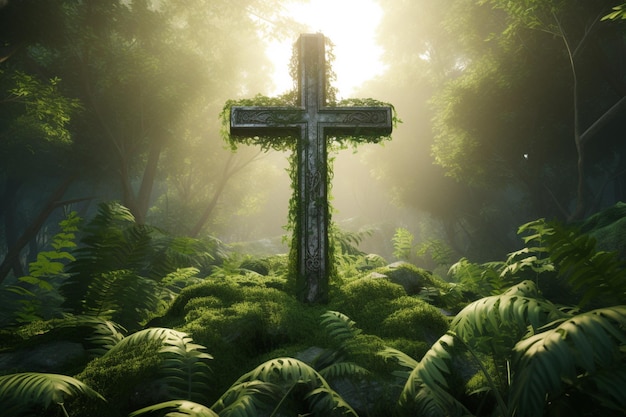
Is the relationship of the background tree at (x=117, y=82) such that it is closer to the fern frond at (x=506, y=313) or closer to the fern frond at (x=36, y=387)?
the fern frond at (x=36, y=387)

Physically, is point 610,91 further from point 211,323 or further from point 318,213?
point 211,323

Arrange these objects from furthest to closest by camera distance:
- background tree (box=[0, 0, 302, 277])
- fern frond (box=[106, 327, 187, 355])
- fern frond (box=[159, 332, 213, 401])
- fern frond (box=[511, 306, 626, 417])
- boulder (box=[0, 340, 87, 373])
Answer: background tree (box=[0, 0, 302, 277]) < boulder (box=[0, 340, 87, 373]) < fern frond (box=[106, 327, 187, 355]) < fern frond (box=[159, 332, 213, 401]) < fern frond (box=[511, 306, 626, 417])

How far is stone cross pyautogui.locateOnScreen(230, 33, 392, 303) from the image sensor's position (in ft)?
18.9

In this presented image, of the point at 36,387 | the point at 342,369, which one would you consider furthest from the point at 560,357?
the point at 36,387

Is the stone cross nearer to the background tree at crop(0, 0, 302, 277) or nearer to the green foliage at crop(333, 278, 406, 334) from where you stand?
the green foliage at crop(333, 278, 406, 334)

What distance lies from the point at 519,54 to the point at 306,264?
14.5 metres

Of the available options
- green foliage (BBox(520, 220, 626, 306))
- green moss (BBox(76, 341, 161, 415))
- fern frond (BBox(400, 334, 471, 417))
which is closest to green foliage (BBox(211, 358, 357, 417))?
fern frond (BBox(400, 334, 471, 417))

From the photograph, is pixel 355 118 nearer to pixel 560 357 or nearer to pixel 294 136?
pixel 294 136

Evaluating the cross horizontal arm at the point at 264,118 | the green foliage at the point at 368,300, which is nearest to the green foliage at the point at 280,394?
the green foliage at the point at 368,300

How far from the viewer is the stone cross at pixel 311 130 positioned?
5.77m

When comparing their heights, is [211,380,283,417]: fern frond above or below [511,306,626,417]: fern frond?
below

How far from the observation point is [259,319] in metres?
4.40

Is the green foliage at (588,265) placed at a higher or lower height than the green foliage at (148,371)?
higher

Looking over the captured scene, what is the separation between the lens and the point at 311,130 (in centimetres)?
591
